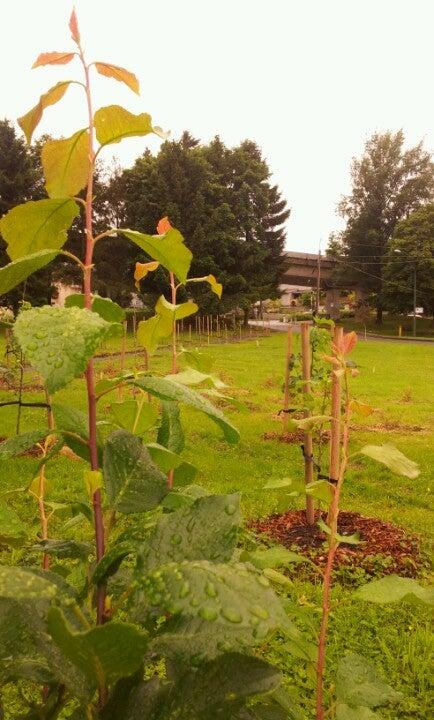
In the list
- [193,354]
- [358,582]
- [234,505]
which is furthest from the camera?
[358,582]

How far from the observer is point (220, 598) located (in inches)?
19.1

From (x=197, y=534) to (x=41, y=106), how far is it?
0.69 m

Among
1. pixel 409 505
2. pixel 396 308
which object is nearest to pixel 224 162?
pixel 396 308

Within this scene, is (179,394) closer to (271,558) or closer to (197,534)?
(197,534)

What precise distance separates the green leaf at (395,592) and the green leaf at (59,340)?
0.75 meters

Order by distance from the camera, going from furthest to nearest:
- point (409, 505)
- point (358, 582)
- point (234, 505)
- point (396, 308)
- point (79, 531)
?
point (396, 308) < point (409, 505) < point (79, 531) < point (358, 582) < point (234, 505)

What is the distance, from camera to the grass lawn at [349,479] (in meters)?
3.01

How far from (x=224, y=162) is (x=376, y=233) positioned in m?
12.7

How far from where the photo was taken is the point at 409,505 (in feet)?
18.5

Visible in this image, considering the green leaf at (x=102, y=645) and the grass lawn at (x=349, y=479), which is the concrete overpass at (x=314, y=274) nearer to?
the grass lawn at (x=349, y=479)

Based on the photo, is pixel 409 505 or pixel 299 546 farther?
pixel 409 505

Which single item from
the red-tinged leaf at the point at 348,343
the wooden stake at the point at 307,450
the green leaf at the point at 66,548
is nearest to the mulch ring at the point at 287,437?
the wooden stake at the point at 307,450

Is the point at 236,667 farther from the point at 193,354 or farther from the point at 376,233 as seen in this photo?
the point at 376,233

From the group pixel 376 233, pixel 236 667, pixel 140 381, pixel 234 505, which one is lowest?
pixel 236 667
